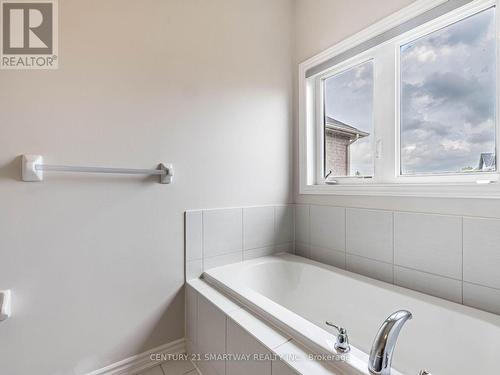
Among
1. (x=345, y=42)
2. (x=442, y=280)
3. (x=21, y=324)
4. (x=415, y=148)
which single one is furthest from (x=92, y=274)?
(x=345, y=42)

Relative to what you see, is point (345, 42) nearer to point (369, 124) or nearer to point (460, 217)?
point (369, 124)

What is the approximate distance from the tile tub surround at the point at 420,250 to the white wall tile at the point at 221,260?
0.60 metres

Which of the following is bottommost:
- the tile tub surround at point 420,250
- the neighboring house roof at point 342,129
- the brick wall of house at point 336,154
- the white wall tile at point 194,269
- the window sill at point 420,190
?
the white wall tile at point 194,269

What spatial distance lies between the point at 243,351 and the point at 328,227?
102 centimetres

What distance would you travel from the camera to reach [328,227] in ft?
5.86

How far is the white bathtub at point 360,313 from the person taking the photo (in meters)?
0.97

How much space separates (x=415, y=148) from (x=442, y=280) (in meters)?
0.70

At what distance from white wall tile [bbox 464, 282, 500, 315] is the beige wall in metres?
0.33

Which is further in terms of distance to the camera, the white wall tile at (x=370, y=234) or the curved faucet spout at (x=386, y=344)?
the white wall tile at (x=370, y=234)

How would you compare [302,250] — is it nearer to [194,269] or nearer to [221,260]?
Result: [221,260]

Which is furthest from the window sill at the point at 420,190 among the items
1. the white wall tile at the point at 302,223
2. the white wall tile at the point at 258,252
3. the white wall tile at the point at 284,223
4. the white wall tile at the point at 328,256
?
the white wall tile at the point at 258,252

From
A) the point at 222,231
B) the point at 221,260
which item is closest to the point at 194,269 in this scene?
the point at 221,260

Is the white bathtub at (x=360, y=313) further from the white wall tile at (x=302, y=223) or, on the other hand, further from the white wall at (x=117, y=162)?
the white wall at (x=117, y=162)

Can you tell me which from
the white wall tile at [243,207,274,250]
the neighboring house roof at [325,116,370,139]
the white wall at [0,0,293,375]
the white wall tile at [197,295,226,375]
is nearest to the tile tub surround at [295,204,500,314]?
the white wall tile at [243,207,274,250]
